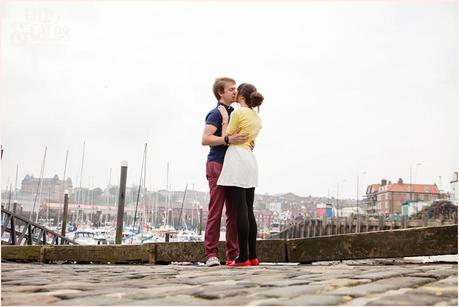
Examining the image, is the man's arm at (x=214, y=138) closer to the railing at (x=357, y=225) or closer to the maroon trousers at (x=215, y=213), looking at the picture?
the maroon trousers at (x=215, y=213)

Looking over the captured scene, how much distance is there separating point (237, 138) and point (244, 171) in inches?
12.7

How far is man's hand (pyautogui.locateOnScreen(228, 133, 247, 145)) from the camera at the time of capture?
4699mm

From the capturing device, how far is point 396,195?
104 metres

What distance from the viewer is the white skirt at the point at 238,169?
462 cm

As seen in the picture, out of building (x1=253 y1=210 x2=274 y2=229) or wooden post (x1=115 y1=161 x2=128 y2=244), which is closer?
wooden post (x1=115 y1=161 x2=128 y2=244)

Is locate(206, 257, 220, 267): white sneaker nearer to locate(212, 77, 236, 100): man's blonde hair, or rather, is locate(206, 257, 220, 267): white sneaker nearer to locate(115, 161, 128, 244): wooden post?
locate(212, 77, 236, 100): man's blonde hair

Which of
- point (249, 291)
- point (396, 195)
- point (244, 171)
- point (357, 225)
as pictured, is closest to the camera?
point (249, 291)

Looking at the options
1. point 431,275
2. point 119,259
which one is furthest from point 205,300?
point 119,259

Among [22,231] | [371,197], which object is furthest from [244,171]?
[371,197]

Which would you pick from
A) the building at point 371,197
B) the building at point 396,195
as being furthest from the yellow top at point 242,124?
the building at point 371,197

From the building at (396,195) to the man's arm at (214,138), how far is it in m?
100

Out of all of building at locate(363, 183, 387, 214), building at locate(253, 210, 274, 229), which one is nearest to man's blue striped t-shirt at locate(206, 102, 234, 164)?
building at locate(363, 183, 387, 214)

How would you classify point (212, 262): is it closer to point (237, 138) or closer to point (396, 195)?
point (237, 138)

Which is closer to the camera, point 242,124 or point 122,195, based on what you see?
point 242,124
